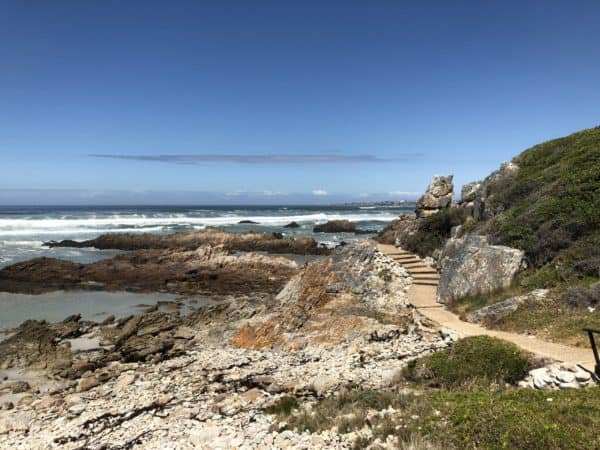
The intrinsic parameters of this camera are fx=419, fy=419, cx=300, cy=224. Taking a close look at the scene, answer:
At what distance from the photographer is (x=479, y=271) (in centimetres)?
1335

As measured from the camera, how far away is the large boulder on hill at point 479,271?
12930 mm

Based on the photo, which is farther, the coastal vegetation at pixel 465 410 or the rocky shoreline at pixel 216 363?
the rocky shoreline at pixel 216 363

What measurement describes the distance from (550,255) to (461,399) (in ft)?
26.1

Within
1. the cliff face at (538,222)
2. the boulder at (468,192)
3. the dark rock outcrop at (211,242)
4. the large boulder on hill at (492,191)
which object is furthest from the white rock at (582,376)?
the dark rock outcrop at (211,242)

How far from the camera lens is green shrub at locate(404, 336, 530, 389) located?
809cm

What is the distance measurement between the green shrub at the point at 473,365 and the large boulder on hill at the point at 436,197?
16.2 meters

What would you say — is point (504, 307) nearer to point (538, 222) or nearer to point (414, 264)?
point (538, 222)

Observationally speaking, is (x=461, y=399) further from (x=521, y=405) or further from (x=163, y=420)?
(x=163, y=420)

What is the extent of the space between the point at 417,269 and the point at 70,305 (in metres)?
16.5

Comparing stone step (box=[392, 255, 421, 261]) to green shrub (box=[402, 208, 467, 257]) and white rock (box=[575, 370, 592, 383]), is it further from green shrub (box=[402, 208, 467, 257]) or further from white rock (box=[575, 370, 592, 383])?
white rock (box=[575, 370, 592, 383])

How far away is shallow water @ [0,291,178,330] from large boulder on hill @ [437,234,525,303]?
533 inches

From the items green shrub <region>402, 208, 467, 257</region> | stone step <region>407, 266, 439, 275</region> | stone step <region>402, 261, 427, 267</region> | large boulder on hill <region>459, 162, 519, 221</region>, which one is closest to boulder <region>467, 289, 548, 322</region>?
stone step <region>407, 266, 439, 275</region>

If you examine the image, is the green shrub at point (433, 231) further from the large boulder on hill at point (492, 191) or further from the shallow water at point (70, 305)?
the shallow water at point (70, 305)

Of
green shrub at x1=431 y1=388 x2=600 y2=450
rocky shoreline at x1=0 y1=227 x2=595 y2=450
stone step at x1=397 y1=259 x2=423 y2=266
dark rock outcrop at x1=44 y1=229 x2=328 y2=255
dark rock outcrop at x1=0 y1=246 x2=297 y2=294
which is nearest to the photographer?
green shrub at x1=431 y1=388 x2=600 y2=450
